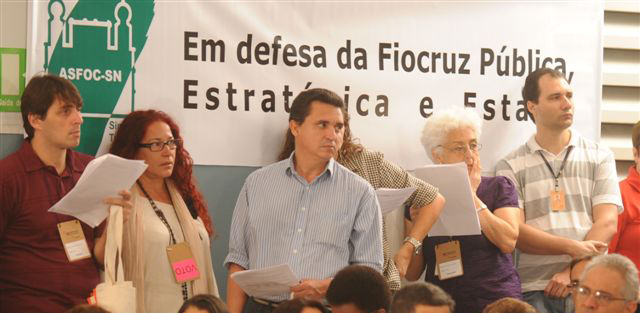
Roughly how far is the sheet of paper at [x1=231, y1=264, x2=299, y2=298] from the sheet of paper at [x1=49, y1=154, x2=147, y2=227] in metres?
0.67

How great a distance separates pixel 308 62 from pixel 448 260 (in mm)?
1368

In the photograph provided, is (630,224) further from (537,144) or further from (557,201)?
(537,144)

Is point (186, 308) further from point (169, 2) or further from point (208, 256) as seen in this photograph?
point (169, 2)

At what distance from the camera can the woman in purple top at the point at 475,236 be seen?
17.0ft

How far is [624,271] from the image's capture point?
4031 millimetres

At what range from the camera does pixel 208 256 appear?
16.3 feet

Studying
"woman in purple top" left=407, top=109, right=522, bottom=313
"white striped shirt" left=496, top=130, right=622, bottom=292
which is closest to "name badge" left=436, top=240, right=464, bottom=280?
"woman in purple top" left=407, top=109, right=522, bottom=313

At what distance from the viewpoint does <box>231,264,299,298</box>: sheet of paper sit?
4.21m

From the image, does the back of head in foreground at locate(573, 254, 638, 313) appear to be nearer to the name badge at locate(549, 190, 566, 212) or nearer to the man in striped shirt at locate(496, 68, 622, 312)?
the man in striped shirt at locate(496, 68, 622, 312)

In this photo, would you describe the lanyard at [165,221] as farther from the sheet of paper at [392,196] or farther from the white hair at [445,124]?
the white hair at [445,124]

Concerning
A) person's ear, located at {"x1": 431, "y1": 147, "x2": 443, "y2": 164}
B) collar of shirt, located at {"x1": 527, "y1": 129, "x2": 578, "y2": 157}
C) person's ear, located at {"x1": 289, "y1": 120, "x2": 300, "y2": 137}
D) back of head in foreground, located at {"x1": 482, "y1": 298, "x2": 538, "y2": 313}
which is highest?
person's ear, located at {"x1": 289, "y1": 120, "x2": 300, "y2": 137}

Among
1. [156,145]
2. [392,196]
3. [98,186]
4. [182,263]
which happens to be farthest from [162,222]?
[392,196]

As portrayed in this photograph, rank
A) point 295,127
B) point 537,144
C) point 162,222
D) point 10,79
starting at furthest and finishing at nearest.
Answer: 1. point 537,144
2. point 10,79
3. point 162,222
4. point 295,127

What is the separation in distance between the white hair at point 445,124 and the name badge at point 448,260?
0.55 m
